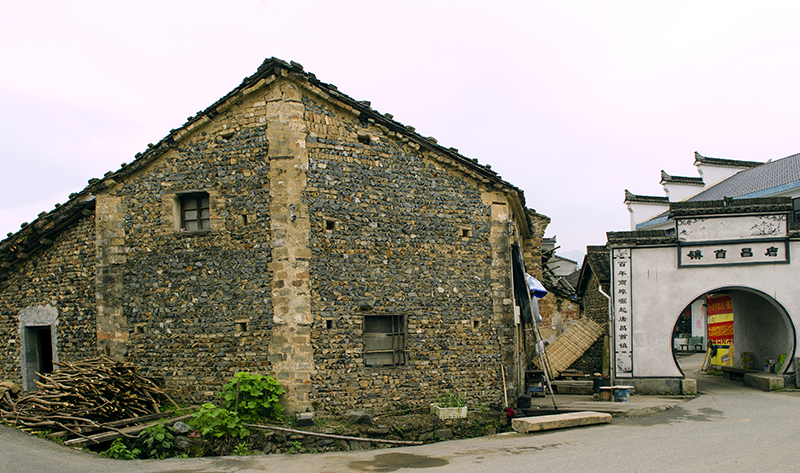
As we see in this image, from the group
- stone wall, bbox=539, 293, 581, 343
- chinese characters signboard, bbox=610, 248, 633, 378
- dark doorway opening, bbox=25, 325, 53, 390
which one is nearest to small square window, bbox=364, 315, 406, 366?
chinese characters signboard, bbox=610, 248, 633, 378

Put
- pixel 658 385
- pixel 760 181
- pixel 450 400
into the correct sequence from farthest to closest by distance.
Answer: pixel 760 181 < pixel 658 385 < pixel 450 400

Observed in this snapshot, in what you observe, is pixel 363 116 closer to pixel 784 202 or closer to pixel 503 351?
pixel 503 351

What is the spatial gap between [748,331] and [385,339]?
13.4 metres

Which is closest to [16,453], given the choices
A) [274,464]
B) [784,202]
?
[274,464]

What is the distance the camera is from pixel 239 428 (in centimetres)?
972

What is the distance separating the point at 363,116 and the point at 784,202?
11.7 m

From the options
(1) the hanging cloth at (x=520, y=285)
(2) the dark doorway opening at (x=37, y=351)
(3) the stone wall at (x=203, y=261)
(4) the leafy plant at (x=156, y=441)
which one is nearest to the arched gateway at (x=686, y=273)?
(1) the hanging cloth at (x=520, y=285)

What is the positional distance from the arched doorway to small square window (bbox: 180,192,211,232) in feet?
40.2

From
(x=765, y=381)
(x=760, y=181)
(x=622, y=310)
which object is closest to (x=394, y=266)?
(x=622, y=310)

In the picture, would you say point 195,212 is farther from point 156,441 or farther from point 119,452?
point 119,452

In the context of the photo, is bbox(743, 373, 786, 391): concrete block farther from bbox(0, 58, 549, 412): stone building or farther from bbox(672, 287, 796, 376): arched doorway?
bbox(0, 58, 549, 412): stone building

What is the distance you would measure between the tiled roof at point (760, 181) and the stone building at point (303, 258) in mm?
14469

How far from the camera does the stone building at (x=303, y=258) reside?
424 inches

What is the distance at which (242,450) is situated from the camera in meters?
9.43
